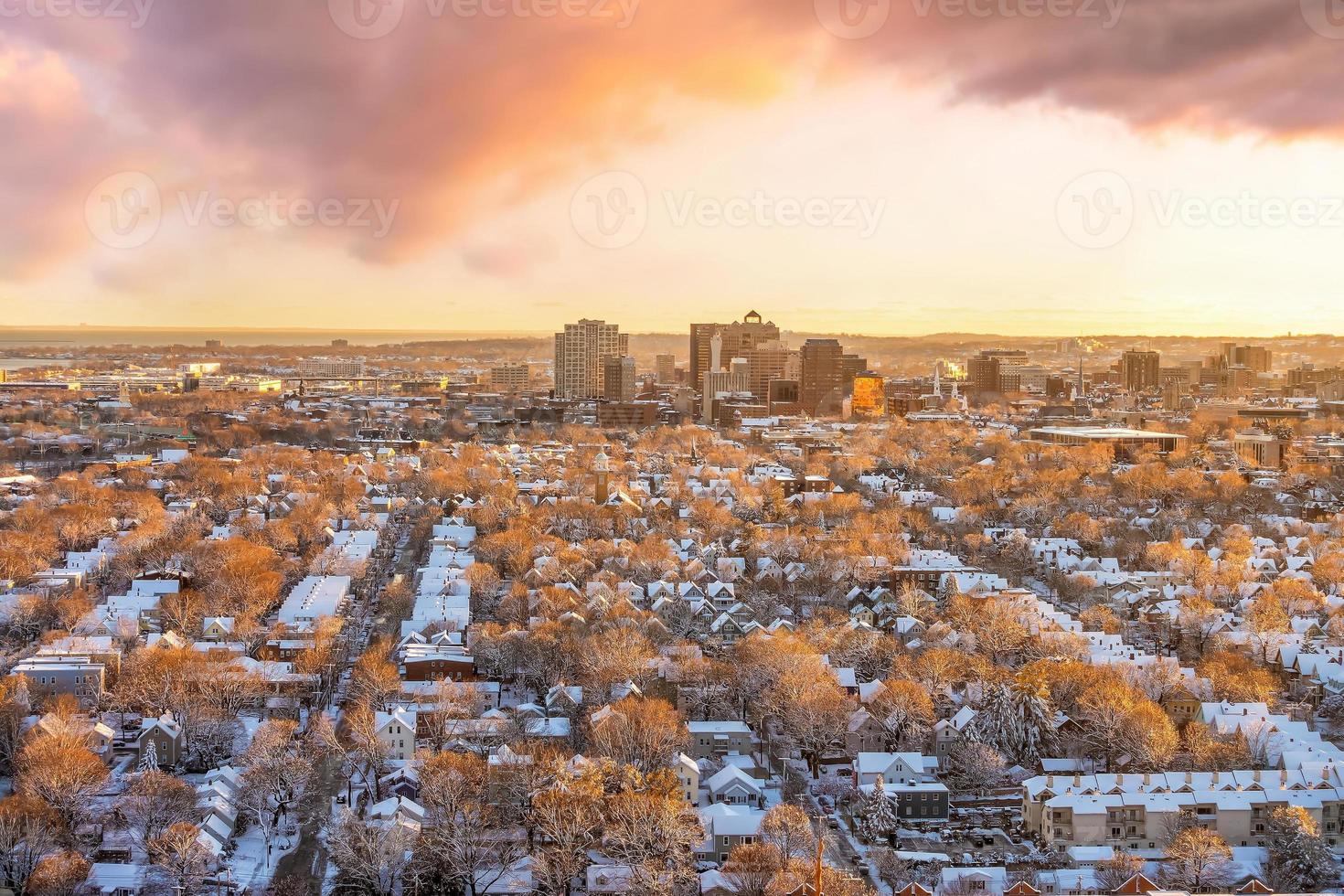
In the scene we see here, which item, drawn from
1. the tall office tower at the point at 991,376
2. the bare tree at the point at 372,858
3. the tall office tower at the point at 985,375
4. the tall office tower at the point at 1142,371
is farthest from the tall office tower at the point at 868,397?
the bare tree at the point at 372,858

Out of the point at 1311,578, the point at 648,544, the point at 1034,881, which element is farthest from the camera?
the point at 648,544

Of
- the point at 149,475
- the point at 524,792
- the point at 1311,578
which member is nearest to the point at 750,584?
the point at 1311,578

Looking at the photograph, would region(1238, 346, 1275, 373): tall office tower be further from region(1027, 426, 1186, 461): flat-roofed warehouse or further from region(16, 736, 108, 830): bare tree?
region(16, 736, 108, 830): bare tree

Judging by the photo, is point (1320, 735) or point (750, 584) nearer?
point (1320, 735)

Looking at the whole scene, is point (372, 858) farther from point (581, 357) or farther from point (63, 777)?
point (581, 357)

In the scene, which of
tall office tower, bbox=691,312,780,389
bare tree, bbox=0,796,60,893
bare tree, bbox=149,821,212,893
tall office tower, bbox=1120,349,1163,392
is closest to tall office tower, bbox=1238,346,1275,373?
tall office tower, bbox=1120,349,1163,392

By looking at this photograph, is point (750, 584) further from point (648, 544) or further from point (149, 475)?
point (149, 475)
